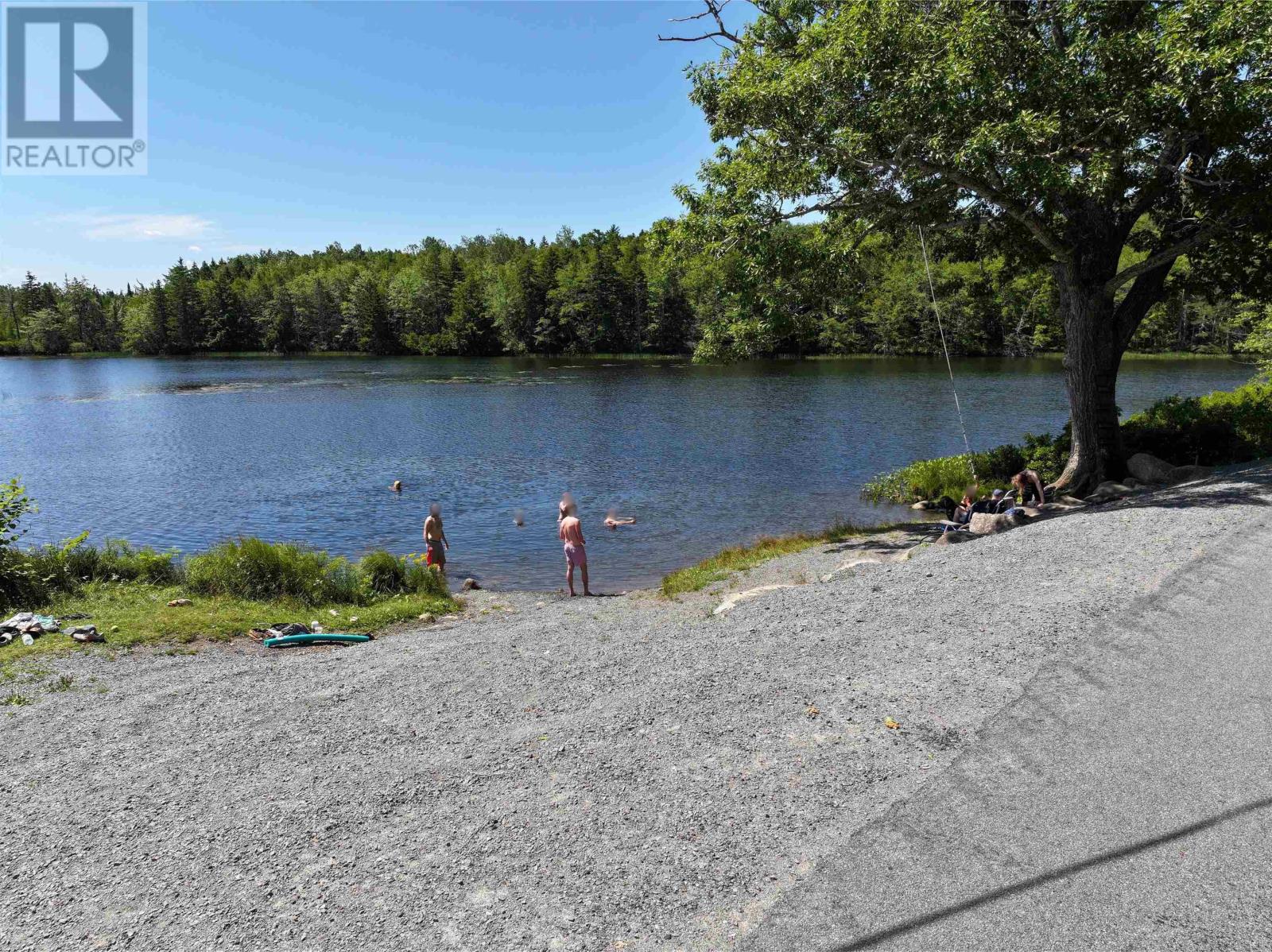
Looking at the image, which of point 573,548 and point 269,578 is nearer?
point 269,578

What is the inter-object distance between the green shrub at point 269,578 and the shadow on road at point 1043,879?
11.6m

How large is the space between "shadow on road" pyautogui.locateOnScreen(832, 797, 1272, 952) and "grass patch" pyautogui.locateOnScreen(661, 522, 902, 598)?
31.2ft

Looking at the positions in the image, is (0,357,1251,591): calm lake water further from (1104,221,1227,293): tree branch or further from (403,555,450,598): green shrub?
(1104,221,1227,293): tree branch

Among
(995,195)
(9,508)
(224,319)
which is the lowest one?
(9,508)

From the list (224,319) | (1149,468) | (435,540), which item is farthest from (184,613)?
(224,319)

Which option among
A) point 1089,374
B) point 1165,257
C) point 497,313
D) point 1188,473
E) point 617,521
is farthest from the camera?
point 497,313

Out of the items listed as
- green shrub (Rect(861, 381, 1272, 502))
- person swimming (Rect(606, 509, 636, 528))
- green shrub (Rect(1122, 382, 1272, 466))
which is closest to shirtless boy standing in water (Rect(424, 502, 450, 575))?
person swimming (Rect(606, 509, 636, 528))

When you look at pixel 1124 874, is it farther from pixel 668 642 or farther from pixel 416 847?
pixel 668 642

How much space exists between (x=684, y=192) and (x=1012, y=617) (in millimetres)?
12789

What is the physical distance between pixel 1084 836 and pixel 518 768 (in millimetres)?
3950

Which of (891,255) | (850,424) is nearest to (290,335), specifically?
(850,424)

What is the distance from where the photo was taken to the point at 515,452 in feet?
115

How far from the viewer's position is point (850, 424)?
129 feet

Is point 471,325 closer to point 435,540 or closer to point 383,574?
point 435,540
